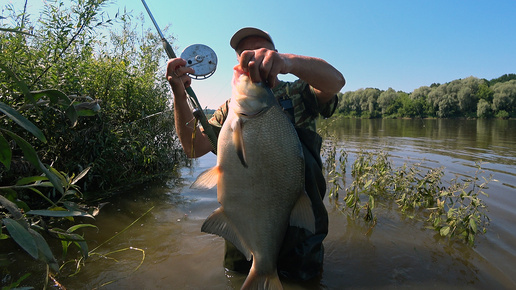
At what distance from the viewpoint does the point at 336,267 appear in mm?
3516

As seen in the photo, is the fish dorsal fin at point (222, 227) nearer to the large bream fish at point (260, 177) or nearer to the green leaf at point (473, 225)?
the large bream fish at point (260, 177)

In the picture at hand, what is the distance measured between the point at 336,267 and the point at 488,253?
2213 millimetres

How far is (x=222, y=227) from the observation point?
222 cm

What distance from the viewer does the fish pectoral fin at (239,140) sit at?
2.04 meters

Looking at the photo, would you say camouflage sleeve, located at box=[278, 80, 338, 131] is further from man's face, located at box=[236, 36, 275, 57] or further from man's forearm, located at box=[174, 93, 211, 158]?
man's forearm, located at box=[174, 93, 211, 158]

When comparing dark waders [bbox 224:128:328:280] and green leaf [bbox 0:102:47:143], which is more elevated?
green leaf [bbox 0:102:47:143]

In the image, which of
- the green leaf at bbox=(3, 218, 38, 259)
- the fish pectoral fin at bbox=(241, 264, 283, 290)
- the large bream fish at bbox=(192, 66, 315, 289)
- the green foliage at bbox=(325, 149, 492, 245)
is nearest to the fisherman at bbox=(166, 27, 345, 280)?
the large bream fish at bbox=(192, 66, 315, 289)

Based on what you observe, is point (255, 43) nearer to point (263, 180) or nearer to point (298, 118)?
point (298, 118)

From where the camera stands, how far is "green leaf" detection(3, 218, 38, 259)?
4.02 ft

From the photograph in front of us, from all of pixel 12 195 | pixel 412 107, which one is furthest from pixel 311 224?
pixel 412 107

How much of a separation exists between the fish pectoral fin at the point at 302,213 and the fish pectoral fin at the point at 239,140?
1.57 ft

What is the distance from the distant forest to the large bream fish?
216 feet

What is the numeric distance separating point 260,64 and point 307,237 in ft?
5.74

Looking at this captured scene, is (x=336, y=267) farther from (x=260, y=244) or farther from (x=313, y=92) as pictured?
(x=313, y=92)
